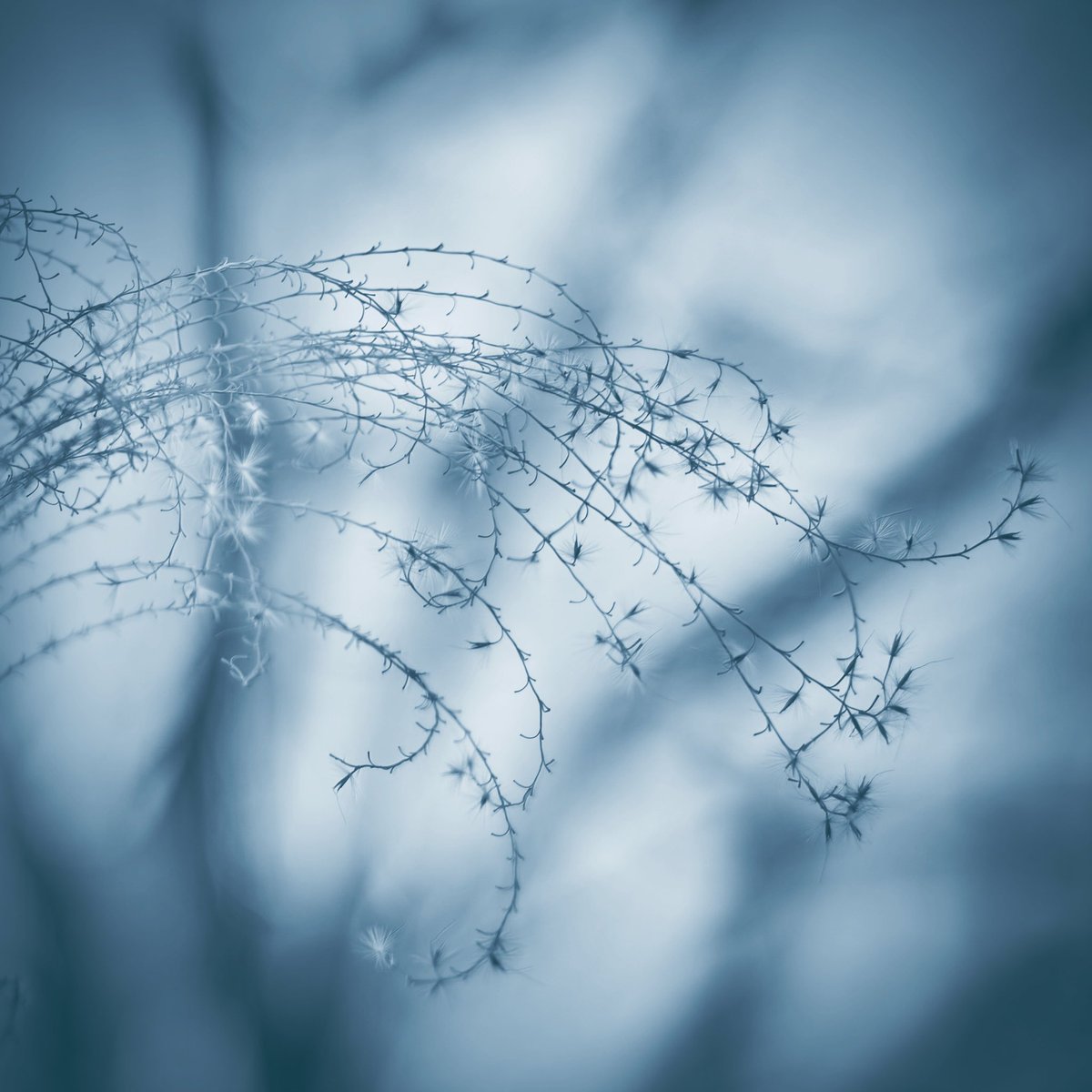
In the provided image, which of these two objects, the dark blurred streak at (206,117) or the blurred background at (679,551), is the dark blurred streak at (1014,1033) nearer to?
the blurred background at (679,551)

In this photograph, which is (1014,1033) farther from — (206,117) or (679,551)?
(206,117)

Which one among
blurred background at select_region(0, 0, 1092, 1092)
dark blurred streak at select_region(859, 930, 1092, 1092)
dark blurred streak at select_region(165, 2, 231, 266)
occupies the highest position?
dark blurred streak at select_region(165, 2, 231, 266)

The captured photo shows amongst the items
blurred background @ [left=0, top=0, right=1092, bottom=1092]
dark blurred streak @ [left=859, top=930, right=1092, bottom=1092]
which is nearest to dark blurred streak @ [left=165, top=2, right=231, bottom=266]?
blurred background @ [left=0, top=0, right=1092, bottom=1092]

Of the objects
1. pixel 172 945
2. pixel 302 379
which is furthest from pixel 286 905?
pixel 302 379

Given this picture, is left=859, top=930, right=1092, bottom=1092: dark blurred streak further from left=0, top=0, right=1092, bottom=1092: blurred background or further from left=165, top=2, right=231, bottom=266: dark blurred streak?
left=165, top=2, right=231, bottom=266: dark blurred streak

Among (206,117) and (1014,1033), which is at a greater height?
(206,117)

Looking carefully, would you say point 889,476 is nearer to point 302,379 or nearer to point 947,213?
point 947,213

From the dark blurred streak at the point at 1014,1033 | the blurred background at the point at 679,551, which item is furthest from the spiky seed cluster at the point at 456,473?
the dark blurred streak at the point at 1014,1033

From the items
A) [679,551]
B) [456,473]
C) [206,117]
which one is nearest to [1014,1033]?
[679,551]
